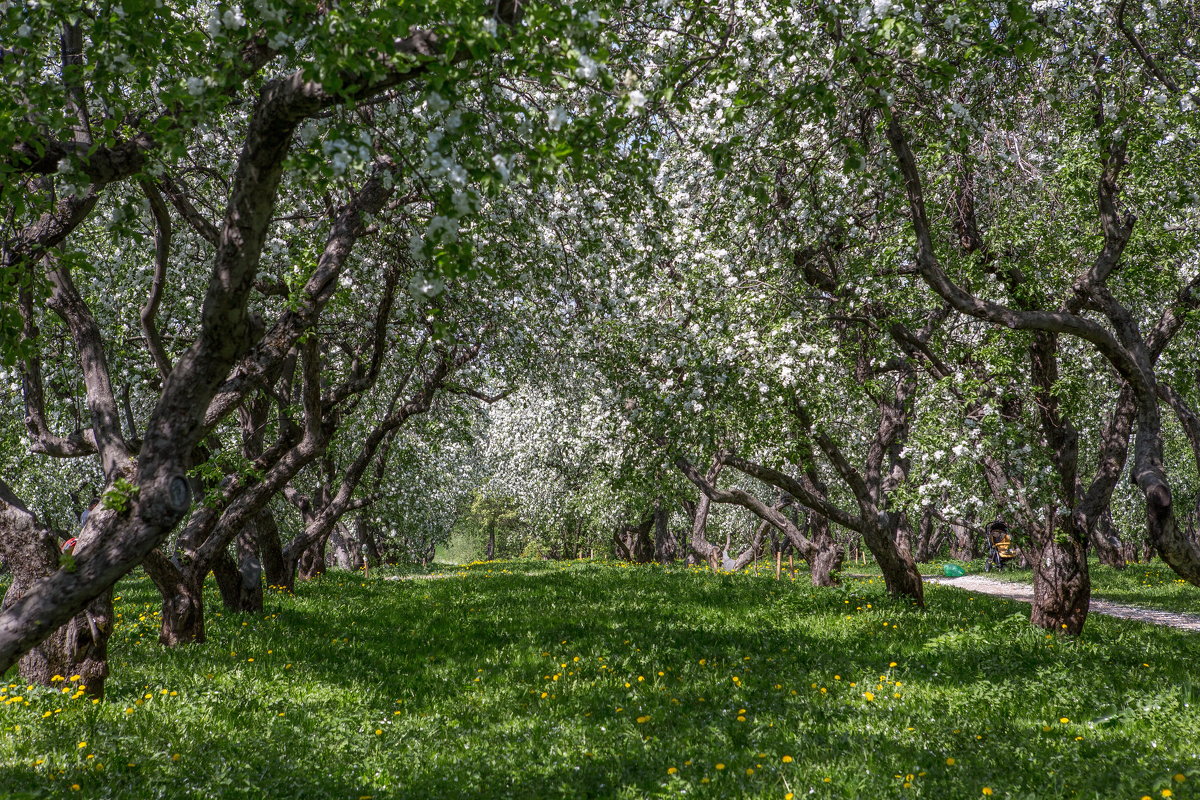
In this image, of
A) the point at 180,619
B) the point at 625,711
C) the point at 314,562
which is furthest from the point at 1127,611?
the point at 314,562

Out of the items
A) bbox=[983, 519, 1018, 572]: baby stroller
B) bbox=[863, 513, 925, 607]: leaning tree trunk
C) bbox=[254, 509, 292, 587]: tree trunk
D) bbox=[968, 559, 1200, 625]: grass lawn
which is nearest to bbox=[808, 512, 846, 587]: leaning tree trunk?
bbox=[863, 513, 925, 607]: leaning tree trunk

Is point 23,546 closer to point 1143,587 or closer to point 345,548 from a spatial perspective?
point 1143,587

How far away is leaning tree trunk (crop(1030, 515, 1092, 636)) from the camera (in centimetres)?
1117

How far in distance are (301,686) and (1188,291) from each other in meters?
11.3

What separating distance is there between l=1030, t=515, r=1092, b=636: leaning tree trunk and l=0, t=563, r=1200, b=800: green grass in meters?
0.53

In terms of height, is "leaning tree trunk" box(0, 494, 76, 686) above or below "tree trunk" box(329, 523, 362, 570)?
above

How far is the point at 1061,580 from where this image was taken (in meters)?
11.4

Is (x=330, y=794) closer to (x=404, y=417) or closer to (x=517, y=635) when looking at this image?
(x=517, y=635)

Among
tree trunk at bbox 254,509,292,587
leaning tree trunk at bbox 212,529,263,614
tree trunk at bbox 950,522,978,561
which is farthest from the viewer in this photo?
tree trunk at bbox 950,522,978,561

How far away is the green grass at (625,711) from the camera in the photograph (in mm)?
6133

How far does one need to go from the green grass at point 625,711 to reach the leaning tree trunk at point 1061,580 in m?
0.53

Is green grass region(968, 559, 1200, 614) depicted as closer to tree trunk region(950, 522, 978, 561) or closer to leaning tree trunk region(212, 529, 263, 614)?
tree trunk region(950, 522, 978, 561)

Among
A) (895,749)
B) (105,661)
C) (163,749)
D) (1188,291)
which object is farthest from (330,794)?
(1188,291)

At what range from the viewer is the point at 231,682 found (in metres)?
8.83
